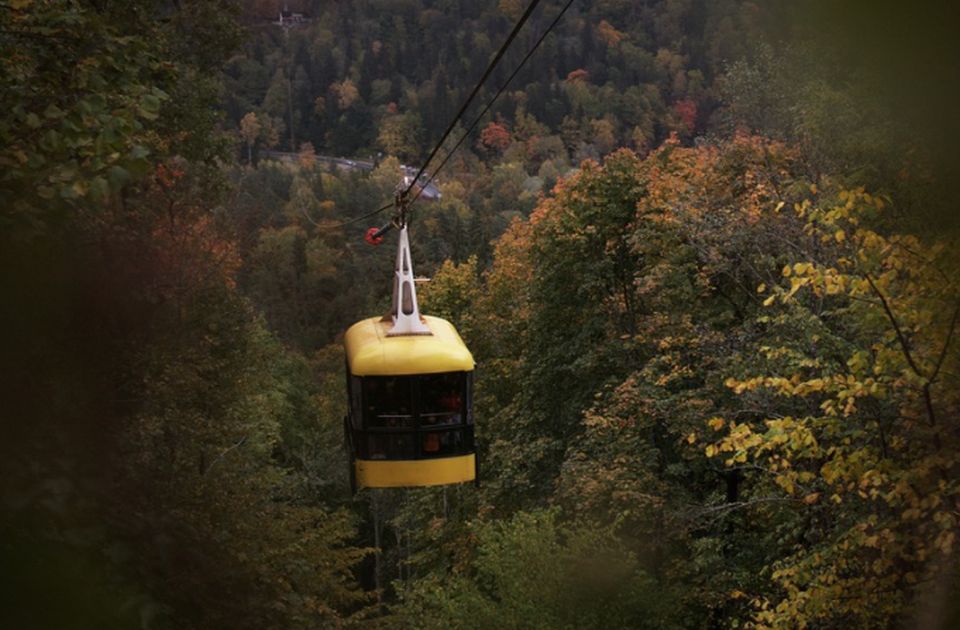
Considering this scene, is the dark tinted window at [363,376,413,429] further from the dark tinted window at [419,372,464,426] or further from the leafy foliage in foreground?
the leafy foliage in foreground

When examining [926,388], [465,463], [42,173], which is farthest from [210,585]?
[465,463]

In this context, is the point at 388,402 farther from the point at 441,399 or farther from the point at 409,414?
the point at 441,399

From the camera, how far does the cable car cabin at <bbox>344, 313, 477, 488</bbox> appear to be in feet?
33.4

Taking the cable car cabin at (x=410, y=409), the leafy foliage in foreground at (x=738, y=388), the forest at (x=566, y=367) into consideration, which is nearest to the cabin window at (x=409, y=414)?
the cable car cabin at (x=410, y=409)

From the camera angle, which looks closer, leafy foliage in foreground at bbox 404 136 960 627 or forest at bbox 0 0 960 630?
forest at bbox 0 0 960 630

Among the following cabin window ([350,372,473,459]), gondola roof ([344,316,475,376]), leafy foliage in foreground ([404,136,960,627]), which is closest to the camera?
leafy foliage in foreground ([404,136,960,627])

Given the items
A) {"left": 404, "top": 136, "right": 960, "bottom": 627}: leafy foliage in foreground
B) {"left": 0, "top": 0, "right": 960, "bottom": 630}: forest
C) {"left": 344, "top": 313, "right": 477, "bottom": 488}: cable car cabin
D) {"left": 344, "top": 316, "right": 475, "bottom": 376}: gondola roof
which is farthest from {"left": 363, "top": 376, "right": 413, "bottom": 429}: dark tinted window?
{"left": 404, "top": 136, "right": 960, "bottom": 627}: leafy foliage in foreground

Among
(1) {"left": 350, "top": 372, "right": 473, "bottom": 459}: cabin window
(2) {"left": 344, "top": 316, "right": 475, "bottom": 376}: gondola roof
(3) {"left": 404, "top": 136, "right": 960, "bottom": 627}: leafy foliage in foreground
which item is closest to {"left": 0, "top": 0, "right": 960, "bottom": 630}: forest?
(3) {"left": 404, "top": 136, "right": 960, "bottom": 627}: leafy foliage in foreground

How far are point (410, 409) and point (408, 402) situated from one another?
0.34 ft

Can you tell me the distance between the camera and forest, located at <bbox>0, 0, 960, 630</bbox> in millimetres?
2590

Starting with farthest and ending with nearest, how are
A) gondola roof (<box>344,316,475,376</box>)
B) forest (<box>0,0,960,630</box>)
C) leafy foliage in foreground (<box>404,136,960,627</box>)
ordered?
gondola roof (<box>344,316,475,376</box>) < leafy foliage in foreground (<box>404,136,960,627</box>) < forest (<box>0,0,960,630</box>)

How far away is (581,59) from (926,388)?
4763 inches

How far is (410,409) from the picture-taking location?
10391mm

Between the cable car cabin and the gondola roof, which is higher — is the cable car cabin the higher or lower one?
the lower one
